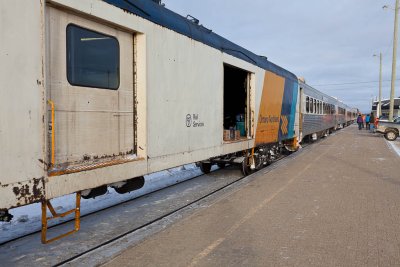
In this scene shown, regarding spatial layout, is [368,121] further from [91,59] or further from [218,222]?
[91,59]

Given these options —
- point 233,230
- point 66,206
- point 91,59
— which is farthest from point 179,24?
point 66,206

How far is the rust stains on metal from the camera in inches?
125

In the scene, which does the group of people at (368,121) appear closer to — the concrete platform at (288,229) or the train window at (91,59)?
the concrete platform at (288,229)

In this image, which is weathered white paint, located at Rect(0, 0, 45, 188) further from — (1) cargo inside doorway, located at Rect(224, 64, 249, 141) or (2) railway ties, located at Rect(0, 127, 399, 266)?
(1) cargo inside doorway, located at Rect(224, 64, 249, 141)

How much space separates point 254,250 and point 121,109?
7.94 feet

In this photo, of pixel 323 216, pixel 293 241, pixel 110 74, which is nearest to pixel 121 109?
pixel 110 74

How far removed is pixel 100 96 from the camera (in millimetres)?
4242

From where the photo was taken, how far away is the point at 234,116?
33.4 ft

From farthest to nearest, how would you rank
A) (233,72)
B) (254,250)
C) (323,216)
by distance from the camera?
(233,72) < (323,216) < (254,250)

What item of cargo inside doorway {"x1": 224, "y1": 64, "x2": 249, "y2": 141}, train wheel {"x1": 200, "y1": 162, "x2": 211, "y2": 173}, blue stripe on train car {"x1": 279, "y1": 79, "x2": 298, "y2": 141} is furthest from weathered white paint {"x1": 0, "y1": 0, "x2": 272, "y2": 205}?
blue stripe on train car {"x1": 279, "y1": 79, "x2": 298, "y2": 141}

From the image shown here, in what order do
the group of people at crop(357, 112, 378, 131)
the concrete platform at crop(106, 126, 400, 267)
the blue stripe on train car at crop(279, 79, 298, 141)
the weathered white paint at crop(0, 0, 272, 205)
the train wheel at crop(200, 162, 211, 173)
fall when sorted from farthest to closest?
1. the group of people at crop(357, 112, 378, 131)
2. the blue stripe on train car at crop(279, 79, 298, 141)
3. the train wheel at crop(200, 162, 211, 173)
4. the concrete platform at crop(106, 126, 400, 267)
5. the weathered white paint at crop(0, 0, 272, 205)

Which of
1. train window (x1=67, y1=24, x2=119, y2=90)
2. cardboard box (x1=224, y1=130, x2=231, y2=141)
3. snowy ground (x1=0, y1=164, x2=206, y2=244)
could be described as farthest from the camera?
cardboard box (x1=224, y1=130, x2=231, y2=141)

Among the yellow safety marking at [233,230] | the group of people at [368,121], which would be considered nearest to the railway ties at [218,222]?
the yellow safety marking at [233,230]

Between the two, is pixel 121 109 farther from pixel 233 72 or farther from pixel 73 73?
pixel 233 72
